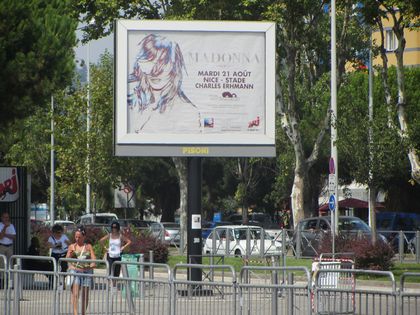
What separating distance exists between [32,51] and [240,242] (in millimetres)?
30427

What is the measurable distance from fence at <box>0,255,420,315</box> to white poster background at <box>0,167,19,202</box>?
965 centimetres

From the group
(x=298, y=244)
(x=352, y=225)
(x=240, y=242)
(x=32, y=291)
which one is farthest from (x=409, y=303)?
(x=240, y=242)

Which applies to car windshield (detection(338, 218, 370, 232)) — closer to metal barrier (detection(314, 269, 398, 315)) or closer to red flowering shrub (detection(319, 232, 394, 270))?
red flowering shrub (detection(319, 232, 394, 270))

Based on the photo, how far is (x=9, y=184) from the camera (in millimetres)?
30469

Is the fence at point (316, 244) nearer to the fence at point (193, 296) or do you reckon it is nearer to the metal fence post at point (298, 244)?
the metal fence post at point (298, 244)

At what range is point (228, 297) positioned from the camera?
53.8 feet

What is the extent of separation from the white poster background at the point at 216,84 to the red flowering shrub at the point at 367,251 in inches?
282

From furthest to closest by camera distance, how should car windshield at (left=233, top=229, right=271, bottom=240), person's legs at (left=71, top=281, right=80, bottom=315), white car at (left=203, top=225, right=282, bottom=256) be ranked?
car windshield at (left=233, top=229, right=271, bottom=240)
white car at (left=203, top=225, right=282, bottom=256)
person's legs at (left=71, top=281, right=80, bottom=315)

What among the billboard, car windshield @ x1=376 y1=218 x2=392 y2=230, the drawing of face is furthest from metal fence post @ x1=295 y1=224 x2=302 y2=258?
the drawing of face

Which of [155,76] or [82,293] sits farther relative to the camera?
[155,76]

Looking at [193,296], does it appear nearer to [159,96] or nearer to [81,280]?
[81,280]

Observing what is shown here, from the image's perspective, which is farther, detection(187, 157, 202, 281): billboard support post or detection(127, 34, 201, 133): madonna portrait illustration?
detection(187, 157, 202, 281): billboard support post

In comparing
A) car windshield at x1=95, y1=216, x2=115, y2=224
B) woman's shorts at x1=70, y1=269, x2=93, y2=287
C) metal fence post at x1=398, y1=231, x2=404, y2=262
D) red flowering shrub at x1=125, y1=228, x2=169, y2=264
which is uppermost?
woman's shorts at x1=70, y1=269, x2=93, y2=287

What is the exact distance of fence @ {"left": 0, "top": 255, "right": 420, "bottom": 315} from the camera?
14.6 meters
